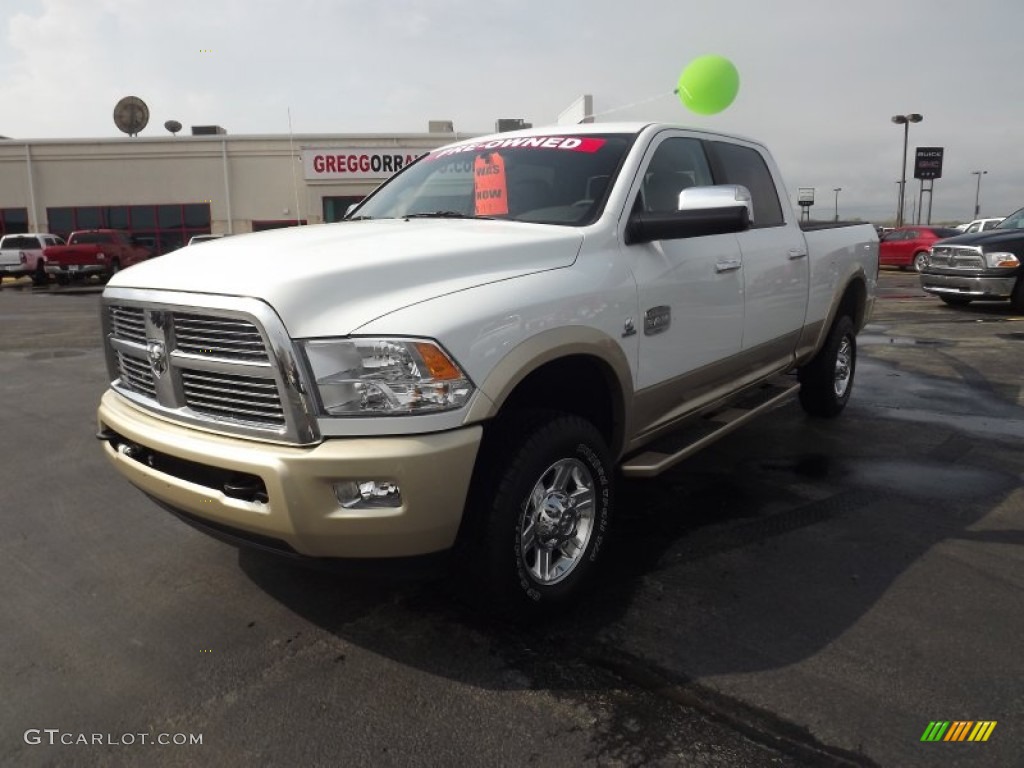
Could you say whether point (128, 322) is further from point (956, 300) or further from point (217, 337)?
point (956, 300)

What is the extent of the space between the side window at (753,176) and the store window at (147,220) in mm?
30438

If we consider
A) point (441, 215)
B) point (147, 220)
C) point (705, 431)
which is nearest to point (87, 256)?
point (147, 220)

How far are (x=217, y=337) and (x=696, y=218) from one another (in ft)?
6.33

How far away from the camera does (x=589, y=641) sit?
110 inches

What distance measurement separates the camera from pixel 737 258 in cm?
400

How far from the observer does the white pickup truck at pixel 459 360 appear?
236 cm

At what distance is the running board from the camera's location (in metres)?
3.38

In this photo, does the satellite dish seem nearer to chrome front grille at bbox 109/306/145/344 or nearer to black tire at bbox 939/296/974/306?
black tire at bbox 939/296/974/306

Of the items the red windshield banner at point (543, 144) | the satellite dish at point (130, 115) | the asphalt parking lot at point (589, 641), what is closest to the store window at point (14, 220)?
the satellite dish at point (130, 115)

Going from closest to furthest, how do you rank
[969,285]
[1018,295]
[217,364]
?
[217,364] → [1018,295] → [969,285]

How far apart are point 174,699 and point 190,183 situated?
32370 mm

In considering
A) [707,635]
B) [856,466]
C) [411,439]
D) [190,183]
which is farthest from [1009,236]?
[190,183]

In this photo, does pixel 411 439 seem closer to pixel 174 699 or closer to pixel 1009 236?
pixel 174 699

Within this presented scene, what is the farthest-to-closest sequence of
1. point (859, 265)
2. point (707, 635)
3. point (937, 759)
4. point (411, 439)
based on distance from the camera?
1. point (859, 265)
2. point (707, 635)
3. point (411, 439)
4. point (937, 759)
